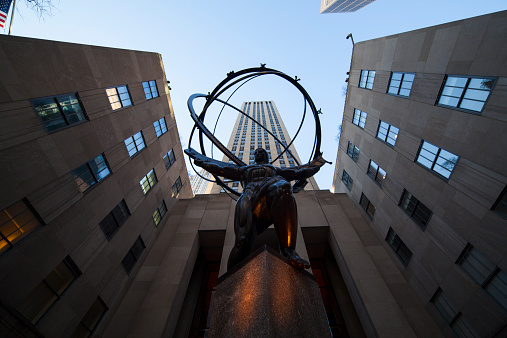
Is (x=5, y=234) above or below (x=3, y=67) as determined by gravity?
below

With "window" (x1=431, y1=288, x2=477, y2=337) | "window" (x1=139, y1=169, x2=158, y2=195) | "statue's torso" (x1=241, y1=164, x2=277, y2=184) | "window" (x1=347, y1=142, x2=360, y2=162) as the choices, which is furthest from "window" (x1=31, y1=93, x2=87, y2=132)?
"window" (x1=347, y1=142, x2=360, y2=162)

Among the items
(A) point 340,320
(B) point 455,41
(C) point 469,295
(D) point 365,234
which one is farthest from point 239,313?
(B) point 455,41

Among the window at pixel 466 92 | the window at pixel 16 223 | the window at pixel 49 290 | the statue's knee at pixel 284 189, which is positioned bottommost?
the window at pixel 49 290

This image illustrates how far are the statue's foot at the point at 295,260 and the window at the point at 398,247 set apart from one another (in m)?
10.0

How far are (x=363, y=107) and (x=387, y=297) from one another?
12.7 meters

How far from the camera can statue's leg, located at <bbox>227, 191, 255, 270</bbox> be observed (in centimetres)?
465

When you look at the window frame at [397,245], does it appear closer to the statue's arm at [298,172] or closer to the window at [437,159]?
the window at [437,159]

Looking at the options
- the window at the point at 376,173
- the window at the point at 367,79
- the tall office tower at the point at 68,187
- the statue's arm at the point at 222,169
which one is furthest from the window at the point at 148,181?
the window at the point at 367,79

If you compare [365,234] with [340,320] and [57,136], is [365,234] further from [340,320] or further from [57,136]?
[57,136]

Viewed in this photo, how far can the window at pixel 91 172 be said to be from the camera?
26.9 ft

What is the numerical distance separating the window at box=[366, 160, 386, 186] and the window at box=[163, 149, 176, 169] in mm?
15623

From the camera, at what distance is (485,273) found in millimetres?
6922

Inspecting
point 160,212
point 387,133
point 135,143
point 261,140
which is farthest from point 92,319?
point 261,140

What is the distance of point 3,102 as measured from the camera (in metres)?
5.95
